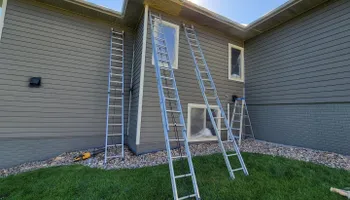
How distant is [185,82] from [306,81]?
11.7 feet

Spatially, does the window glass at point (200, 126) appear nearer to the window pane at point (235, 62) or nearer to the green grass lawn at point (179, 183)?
the green grass lawn at point (179, 183)

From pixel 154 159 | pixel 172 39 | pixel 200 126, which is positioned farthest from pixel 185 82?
pixel 154 159

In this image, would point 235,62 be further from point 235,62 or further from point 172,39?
point 172,39

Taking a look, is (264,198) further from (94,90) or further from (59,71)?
(59,71)

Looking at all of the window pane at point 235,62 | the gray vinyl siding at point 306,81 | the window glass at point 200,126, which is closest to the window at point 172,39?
the window glass at point 200,126

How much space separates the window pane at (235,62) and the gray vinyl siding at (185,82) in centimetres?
36

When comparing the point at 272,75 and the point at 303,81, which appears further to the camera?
the point at 272,75

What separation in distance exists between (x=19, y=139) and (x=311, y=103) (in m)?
7.95

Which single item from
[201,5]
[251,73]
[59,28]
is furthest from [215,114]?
[59,28]

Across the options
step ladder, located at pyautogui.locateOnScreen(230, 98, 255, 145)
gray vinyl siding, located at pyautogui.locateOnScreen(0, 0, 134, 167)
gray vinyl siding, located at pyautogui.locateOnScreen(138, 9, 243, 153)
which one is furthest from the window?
step ladder, located at pyautogui.locateOnScreen(230, 98, 255, 145)

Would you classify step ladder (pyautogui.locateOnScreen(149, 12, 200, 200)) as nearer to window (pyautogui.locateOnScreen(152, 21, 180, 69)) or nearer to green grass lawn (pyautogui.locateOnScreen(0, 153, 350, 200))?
window (pyautogui.locateOnScreen(152, 21, 180, 69))

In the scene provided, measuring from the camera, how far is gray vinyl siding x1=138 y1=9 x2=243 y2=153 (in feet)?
15.6

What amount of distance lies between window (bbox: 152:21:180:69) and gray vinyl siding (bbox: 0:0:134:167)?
1.95m

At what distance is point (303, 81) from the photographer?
5.09 meters
